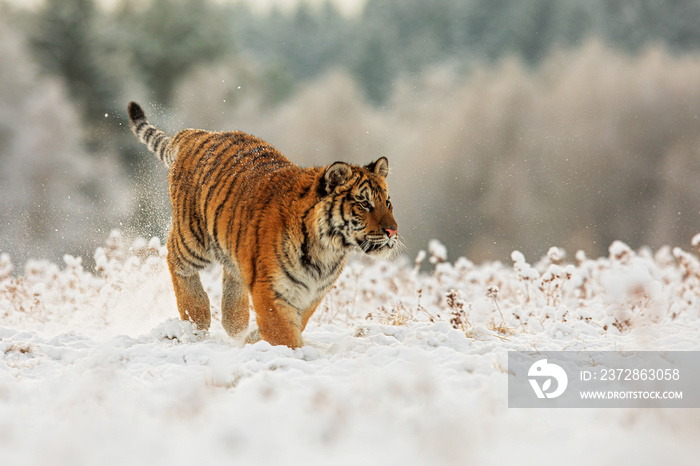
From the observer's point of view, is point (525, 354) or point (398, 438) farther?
point (525, 354)

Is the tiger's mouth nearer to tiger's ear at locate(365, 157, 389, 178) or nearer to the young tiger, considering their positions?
the young tiger

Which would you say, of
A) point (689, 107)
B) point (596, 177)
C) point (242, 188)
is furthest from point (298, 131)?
point (242, 188)

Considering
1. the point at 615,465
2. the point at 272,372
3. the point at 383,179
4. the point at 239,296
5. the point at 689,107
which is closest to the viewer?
the point at 615,465

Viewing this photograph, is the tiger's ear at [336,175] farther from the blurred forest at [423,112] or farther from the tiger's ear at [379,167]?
the blurred forest at [423,112]

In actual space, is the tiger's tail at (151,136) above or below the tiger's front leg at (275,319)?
above

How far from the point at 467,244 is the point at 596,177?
14.6 ft

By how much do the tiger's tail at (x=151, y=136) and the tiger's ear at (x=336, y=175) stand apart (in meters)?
2.06

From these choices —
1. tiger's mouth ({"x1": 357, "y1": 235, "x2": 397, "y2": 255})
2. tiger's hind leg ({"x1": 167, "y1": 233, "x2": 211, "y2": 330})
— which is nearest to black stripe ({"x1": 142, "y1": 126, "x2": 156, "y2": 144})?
tiger's hind leg ({"x1": 167, "y1": 233, "x2": 211, "y2": 330})

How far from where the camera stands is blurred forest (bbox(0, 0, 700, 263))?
690 inches

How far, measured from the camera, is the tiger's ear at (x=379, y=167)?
4402 millimetres

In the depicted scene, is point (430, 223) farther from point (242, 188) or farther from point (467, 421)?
point (467, 421)

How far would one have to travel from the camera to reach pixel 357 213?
4051mm

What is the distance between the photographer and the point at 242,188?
14.9ft

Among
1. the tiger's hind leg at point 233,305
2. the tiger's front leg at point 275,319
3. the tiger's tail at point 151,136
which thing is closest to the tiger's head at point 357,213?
the tiger's front leg at point 275,319
